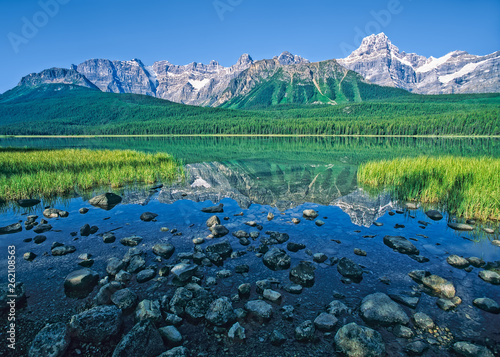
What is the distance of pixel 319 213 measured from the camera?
15.0 m

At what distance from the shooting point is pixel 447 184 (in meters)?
17.6

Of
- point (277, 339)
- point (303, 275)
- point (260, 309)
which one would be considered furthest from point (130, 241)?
point (277, 339)

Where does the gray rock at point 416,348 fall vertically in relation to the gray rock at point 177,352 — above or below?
below

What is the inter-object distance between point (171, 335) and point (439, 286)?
289 inches

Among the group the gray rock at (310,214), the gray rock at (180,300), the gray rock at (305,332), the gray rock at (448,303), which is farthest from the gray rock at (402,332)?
the gray rock at (310,214)

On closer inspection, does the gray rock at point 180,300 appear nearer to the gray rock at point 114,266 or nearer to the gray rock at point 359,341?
the gray rock at point 114,266

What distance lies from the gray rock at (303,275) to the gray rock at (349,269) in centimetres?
98

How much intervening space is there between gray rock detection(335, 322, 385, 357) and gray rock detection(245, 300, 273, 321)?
161 centimetres

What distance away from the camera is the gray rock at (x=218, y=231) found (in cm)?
1173

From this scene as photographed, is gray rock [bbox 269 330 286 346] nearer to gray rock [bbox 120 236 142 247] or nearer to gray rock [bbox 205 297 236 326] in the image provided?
gray rock [bbox 205 297 236 326]

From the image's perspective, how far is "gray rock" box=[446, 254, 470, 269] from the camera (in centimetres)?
881

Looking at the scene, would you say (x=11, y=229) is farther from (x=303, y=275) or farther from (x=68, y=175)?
(x=303, y=275)

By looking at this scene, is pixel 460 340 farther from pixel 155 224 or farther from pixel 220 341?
pixel 155 224

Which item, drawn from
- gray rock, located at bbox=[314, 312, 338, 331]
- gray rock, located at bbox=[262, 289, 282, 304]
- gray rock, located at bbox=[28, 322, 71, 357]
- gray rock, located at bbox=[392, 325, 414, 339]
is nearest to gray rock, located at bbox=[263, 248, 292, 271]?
gray rock, located at bbox=[262, 289, 282, 304]
